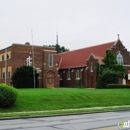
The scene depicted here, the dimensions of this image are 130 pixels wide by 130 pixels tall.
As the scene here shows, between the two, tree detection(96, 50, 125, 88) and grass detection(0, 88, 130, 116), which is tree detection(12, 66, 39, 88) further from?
grass detection(0, 88, 130, 116)

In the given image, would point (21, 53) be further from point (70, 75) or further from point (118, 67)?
point (118, 67)

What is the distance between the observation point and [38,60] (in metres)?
58.4

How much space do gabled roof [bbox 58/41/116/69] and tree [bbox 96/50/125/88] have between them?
3.54 metres

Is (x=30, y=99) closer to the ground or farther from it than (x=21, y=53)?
closer to the ground

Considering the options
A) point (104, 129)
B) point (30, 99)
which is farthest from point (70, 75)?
point (104, 129)

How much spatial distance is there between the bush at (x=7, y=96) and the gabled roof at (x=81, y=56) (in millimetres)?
34988

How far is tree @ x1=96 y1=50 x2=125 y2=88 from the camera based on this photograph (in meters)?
48.8

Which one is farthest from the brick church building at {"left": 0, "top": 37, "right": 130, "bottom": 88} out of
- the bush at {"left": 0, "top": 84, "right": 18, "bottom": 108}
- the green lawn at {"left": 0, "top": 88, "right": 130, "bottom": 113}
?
the bush at {"left": 0, "top": 84, "right": 18, "bottom": 108}

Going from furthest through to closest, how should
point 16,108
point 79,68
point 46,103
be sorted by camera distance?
point 79,68 < point 46,103 < point 16,108

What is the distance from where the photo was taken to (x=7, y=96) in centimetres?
2098

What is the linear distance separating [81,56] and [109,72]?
16517 millimetres

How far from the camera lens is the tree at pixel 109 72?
4875 centimetres

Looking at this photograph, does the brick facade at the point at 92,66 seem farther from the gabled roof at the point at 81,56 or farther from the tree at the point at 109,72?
the tree at the point at 109,72

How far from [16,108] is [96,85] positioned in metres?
32.6
